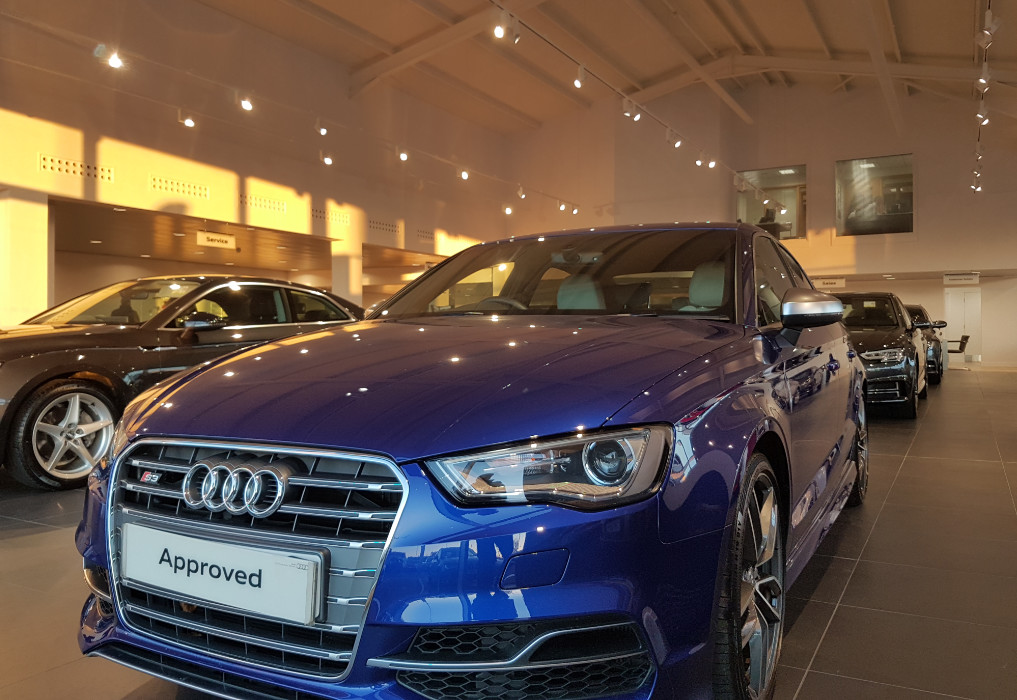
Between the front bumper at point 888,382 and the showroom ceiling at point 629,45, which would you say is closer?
the front bumper at point 888,382

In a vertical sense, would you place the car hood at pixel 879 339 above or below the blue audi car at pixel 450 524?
above

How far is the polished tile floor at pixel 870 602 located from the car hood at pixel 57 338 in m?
0.81

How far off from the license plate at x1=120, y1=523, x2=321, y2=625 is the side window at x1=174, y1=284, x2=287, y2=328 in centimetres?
349

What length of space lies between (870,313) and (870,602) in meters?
6.25

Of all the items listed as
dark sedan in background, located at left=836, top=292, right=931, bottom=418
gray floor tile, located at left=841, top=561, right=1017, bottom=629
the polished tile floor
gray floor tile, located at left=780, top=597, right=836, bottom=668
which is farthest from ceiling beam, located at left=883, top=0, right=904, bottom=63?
gray floor tile, located at left=780, top=597, right=836, bottom=668

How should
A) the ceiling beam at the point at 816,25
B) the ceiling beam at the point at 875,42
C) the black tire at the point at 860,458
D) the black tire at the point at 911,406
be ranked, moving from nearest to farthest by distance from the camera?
the black tire at the point at 860,458
the black tire at the point at 911,406
the ceiling beam at the point at 875,42
the ceiling beam at the point at 816,25

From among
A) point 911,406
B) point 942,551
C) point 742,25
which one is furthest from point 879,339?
point 742,25

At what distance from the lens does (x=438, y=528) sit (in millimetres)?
1180

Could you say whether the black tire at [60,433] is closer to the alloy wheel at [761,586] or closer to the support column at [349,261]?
the alloy wheel at [761,586]

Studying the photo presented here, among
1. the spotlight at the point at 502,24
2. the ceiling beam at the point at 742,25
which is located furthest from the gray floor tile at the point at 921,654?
the ceiling beam at the point at 742,25

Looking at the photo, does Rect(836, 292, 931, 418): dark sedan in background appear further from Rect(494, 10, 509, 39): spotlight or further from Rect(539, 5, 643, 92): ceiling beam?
Rect(539, 5, 643, 92): ceiling beam

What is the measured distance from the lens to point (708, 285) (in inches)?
86.6

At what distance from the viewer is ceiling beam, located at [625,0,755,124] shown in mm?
14416

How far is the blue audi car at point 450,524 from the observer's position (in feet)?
3.88
